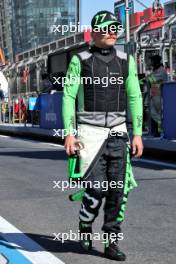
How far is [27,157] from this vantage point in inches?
575

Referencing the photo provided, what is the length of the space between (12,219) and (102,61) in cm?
266

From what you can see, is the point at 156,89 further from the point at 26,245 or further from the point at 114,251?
the point at 114,251

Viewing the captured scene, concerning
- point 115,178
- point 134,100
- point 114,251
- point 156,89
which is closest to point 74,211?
point 114,251

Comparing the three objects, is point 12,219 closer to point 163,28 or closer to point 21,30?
point 163,28

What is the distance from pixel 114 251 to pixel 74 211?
7.75ft

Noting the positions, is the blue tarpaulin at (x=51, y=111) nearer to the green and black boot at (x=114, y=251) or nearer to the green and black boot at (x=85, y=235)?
the green and black boot at (x=85, y=235)

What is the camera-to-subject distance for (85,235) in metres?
5.27

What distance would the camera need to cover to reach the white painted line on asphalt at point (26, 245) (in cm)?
521

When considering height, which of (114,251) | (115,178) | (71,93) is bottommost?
(114,251)

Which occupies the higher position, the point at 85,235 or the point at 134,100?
the point at 134,100

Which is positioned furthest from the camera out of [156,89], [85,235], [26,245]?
[156,89]

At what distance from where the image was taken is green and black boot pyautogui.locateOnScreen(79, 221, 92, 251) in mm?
5227

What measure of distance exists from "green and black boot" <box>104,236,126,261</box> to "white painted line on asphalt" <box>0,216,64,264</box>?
38cm

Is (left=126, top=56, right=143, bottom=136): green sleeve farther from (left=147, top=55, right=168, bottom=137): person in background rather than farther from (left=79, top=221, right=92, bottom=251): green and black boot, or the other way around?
(left=147, top=55, right=168, bottom=137): person in background
